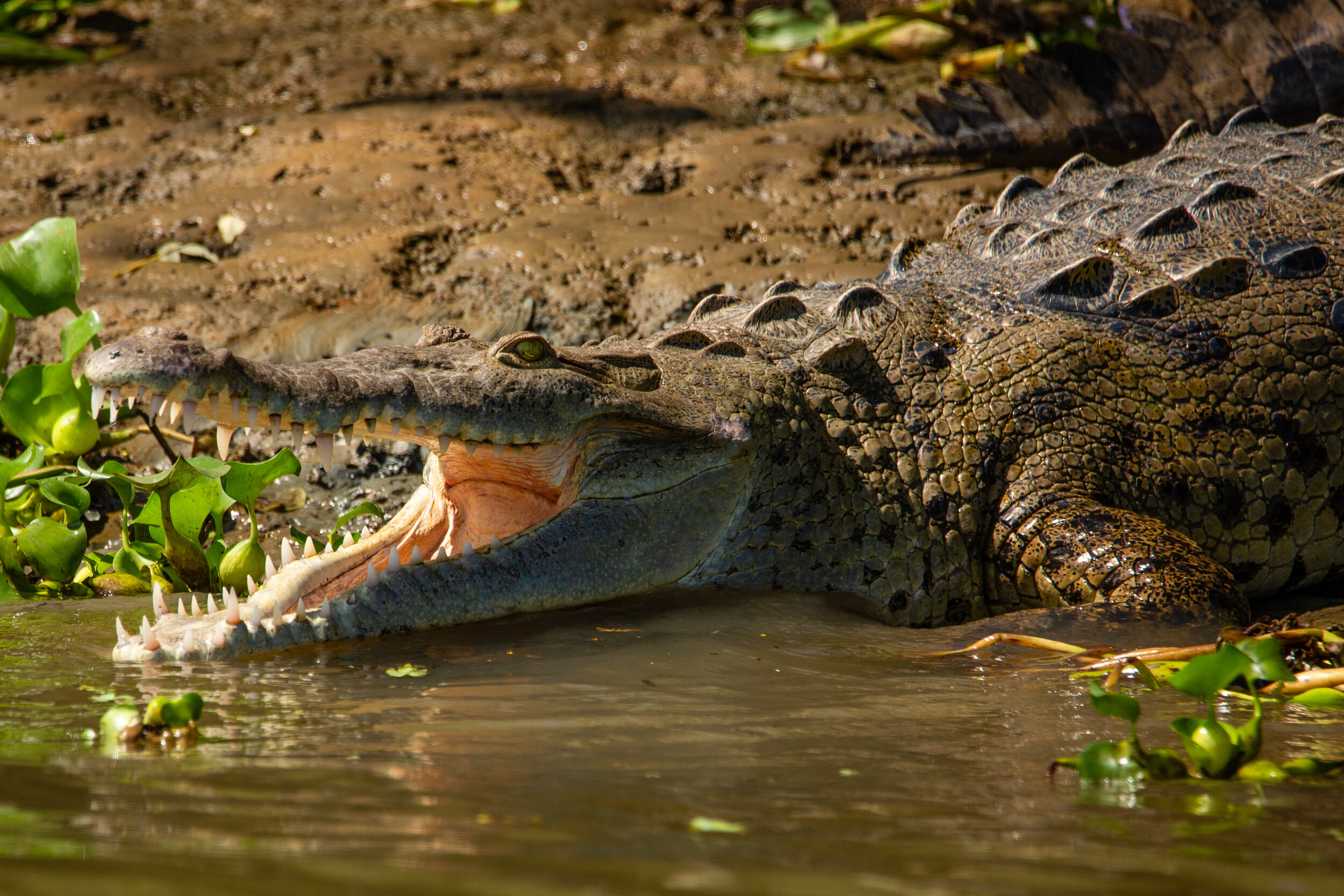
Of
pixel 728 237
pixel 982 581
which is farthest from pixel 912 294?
pixel 728 237

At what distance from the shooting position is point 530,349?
2.97 metres

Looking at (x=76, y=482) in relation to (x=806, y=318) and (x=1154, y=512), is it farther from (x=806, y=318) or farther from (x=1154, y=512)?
(x=1154, y=512)

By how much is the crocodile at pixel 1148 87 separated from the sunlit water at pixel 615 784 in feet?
13.3

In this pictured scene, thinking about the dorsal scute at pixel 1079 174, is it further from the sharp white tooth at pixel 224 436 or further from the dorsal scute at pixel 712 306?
the sharp white tooth at pixel 224 436

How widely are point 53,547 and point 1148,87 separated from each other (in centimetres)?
549

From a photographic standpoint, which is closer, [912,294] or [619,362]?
[619,362]

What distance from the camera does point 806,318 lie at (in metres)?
3.74

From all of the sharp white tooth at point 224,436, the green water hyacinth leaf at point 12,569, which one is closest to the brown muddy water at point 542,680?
the green water hyacinth leaf at point 12,569

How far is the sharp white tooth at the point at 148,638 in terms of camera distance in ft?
8.32

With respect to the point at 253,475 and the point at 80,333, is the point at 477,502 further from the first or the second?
the point at 80,333

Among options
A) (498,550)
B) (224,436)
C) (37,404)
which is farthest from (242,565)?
(37,404)

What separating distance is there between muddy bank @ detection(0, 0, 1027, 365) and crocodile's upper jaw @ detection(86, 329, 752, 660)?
1904mm

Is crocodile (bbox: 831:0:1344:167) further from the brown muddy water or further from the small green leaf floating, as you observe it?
the small green leaf floating

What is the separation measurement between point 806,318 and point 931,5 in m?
5.36
